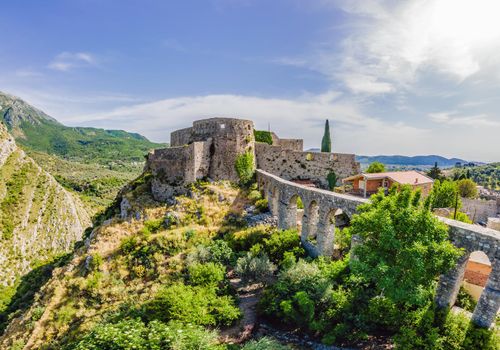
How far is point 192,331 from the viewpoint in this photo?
12.1 m

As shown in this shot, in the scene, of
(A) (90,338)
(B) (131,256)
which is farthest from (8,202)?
(A) (90,338)

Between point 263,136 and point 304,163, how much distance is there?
7506 mm

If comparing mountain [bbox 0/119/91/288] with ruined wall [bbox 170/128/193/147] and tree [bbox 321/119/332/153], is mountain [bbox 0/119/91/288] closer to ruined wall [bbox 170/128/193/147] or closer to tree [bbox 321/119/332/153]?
ruined wall [bbox 170/128/193/147]

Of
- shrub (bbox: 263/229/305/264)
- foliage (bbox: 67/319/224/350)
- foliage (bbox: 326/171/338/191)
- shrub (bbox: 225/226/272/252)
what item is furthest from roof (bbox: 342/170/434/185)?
foliage (bbox: 67/319/224/350)

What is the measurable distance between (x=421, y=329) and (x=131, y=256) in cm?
2273

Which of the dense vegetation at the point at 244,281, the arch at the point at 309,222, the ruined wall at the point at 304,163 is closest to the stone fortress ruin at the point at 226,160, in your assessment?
the ruined wall at the point at 304,163

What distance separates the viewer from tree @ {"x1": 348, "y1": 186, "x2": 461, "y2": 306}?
1058 centimetres

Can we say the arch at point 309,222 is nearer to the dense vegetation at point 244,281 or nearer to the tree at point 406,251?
the dense vegetation at point 244,281

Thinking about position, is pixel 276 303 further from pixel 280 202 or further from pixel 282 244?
pixel 280 202

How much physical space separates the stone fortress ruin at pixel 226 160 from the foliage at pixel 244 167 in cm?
55

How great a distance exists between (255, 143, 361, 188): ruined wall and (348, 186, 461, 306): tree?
22330mm

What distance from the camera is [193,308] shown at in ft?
49.2

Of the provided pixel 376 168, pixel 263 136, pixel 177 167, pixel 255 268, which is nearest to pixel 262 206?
pixel 255 268

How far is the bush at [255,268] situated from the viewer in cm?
1866
